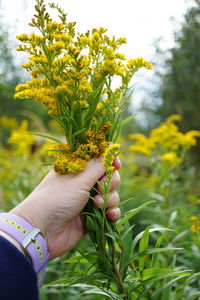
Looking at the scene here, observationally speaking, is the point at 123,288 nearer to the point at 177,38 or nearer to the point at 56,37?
the point at 56,37

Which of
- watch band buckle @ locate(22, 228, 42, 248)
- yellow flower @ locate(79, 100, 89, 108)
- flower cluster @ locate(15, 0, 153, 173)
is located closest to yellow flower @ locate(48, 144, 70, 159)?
flower cluster @ locate(15, 0, 153, 173)

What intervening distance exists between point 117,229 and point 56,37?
0.63 meters

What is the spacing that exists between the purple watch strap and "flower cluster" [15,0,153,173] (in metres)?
0.22

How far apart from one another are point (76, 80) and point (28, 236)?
1.72 ft

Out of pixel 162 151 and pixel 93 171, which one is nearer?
pixel 93 171

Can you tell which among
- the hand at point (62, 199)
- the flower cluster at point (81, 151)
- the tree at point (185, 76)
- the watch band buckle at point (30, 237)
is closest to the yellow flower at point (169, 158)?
the tree at point (185, 76)

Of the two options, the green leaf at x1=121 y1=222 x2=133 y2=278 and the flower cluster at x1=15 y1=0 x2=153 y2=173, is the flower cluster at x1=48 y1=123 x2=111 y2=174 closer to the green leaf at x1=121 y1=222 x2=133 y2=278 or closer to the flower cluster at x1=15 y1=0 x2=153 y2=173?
the flower cluster at x1=15 y1=0 x2=153 y2=173

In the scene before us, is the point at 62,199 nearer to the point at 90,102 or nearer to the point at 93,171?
the point at 93,171

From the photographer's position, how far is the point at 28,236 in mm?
1001

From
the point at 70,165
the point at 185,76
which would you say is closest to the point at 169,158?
the point at 185,76

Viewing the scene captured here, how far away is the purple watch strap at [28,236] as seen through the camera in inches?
38.7

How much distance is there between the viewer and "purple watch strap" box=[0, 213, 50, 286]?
982mm

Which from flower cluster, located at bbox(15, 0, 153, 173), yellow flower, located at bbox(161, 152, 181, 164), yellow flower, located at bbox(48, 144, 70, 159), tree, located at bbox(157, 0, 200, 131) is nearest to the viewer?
flower cluster, located at bbox(15, 0, 153, 173)

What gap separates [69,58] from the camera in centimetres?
93
